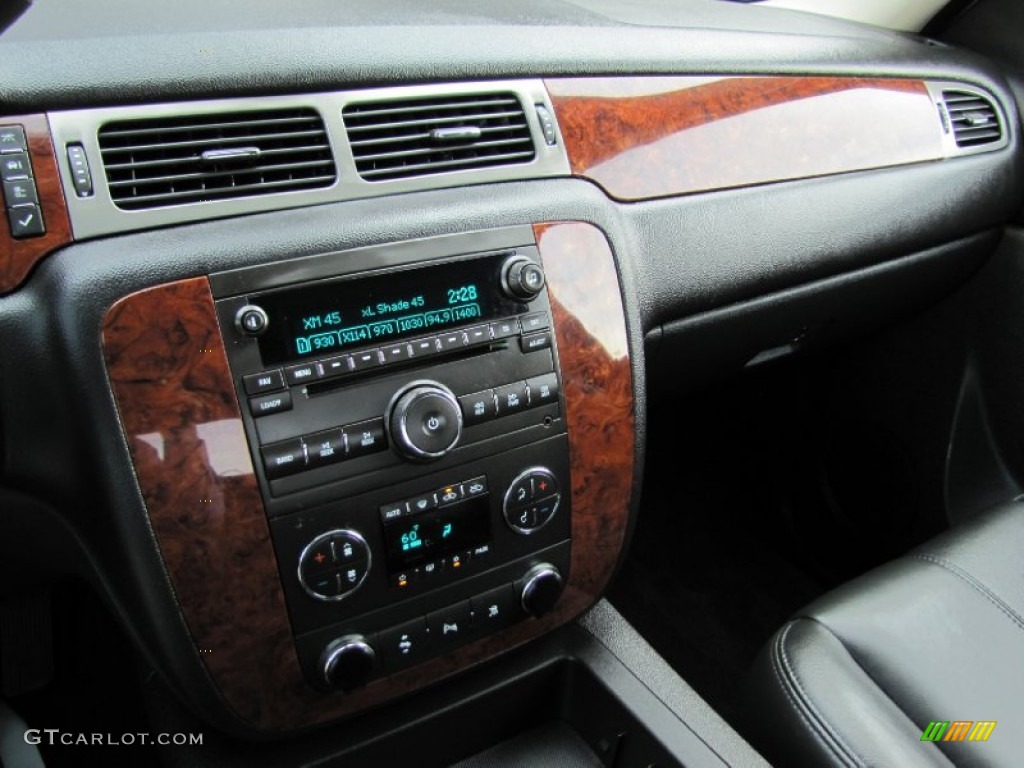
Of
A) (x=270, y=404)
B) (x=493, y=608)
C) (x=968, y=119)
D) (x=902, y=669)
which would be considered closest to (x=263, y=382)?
(x=270, y=404)

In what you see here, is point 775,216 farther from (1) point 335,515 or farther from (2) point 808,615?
(1) point 335,515

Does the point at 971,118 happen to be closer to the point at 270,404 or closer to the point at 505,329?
the point at 505,329

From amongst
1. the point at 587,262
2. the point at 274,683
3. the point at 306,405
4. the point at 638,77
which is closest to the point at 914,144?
the point at 638,77

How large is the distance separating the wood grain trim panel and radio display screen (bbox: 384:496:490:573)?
14.1 inches

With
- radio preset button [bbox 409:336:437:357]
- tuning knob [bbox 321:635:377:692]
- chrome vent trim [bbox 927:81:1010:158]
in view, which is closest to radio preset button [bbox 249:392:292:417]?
radio preset button [bbox 409:336:437:357]

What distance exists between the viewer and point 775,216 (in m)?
1.17

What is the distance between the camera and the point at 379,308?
2.58 feet

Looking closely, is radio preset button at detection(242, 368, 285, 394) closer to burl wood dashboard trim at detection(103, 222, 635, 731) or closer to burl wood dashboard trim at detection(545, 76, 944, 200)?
burl wood dashboard trim at detection(103, 222, 635, 731)

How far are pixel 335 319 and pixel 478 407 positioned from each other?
0.16 m

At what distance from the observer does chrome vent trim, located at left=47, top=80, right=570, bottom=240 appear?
0.70 m

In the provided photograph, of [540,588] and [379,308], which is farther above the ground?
[379,308]

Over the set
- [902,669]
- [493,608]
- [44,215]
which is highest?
[44,215]

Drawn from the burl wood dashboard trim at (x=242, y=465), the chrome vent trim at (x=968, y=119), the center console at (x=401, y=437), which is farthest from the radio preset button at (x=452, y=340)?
the chrome vent trim at (x=968, y=119)

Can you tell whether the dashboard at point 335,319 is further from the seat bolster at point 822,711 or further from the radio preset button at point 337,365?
the seat bolster at point 822,711
